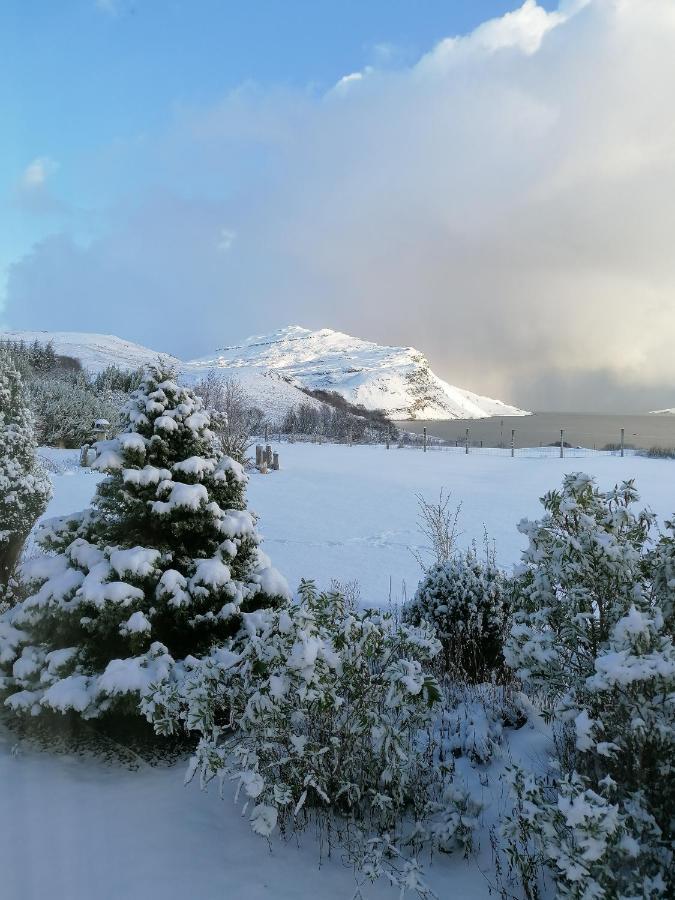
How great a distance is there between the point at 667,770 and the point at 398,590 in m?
4.82

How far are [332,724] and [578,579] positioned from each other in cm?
149

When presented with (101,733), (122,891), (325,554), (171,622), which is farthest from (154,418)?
(325,554)

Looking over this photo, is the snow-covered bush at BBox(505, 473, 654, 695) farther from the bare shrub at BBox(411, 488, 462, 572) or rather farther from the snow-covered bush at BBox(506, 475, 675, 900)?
the bare shrub at BBox(411, 488, 462, 572)

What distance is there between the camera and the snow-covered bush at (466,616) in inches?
185

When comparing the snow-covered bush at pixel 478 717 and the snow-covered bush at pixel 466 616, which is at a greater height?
the snow-covered bush at pixel 466 616

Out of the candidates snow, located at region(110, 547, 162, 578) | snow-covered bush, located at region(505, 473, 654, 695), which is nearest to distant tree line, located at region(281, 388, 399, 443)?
snow, located at region(110, 547, 162, 578)

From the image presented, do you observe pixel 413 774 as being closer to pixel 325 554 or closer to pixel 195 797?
pixel 195 797

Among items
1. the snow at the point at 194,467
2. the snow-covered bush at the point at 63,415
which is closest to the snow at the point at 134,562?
the snow at the point at 194,467

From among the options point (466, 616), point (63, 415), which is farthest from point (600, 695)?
point (63, 415)

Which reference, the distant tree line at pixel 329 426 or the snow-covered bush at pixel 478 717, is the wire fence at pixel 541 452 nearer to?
the distant tree line at pixel 329 426

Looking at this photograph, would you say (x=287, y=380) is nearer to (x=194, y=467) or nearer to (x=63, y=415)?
(x=63, y=415)

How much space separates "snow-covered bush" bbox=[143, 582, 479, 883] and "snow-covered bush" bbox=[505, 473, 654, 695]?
59 cm

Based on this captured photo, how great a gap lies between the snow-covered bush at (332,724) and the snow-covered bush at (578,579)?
59 centimetres

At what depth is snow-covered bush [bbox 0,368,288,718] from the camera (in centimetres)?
331
